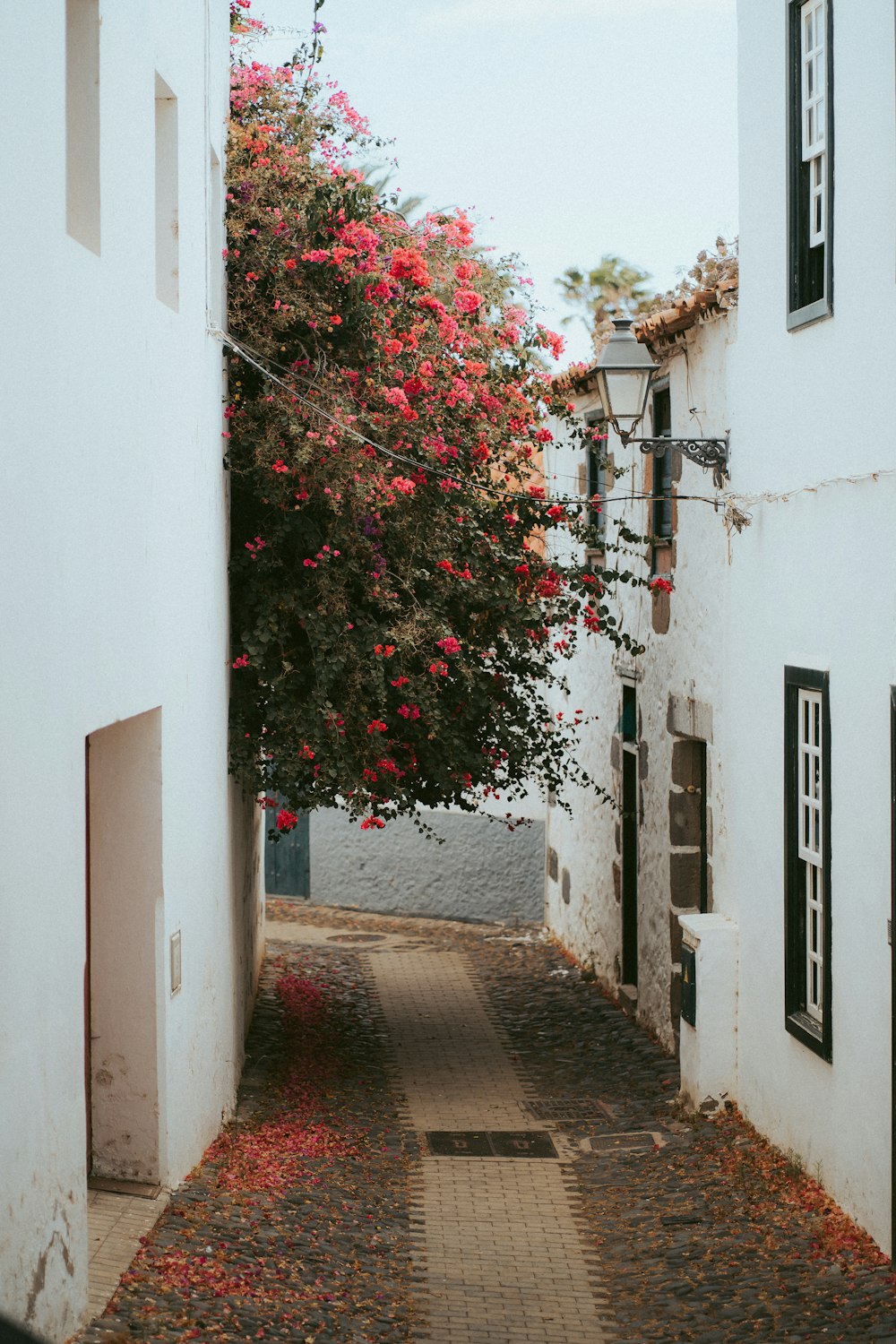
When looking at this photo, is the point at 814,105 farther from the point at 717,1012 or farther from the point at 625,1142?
the point at 625,1142

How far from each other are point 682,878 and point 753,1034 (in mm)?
1939

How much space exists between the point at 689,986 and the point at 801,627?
→ 8.24ft

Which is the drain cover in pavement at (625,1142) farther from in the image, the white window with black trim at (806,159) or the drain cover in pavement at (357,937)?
the drain cover in pavement at (357,937)

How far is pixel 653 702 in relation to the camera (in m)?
10.9

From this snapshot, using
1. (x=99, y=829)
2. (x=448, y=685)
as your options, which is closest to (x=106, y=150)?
(x=99, y=829)

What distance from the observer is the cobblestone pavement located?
5.62m

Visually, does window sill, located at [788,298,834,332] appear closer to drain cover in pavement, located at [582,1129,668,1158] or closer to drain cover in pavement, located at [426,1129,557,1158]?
drain cover in pavement, located at [582,1129,668,1158]

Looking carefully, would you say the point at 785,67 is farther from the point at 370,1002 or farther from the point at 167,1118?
the point at 370,1002

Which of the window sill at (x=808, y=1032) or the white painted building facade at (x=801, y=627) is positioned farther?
the window sill at (x=808, y=1032)

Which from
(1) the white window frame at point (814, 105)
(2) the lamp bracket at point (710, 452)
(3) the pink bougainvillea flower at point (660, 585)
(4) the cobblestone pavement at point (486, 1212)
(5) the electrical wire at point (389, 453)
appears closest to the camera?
(4) the cobblestone pavement at point (486, 1212)

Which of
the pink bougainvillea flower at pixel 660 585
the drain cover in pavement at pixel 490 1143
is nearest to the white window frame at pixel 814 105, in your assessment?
the pink bougainvillea flower at pixel 660 585

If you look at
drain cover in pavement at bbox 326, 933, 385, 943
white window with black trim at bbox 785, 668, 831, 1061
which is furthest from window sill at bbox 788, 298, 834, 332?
drain cover in pavement at bbox 326, 933, 385, 943

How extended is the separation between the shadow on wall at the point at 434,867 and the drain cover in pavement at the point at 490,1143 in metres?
6.82

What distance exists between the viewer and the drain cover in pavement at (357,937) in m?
15.1
